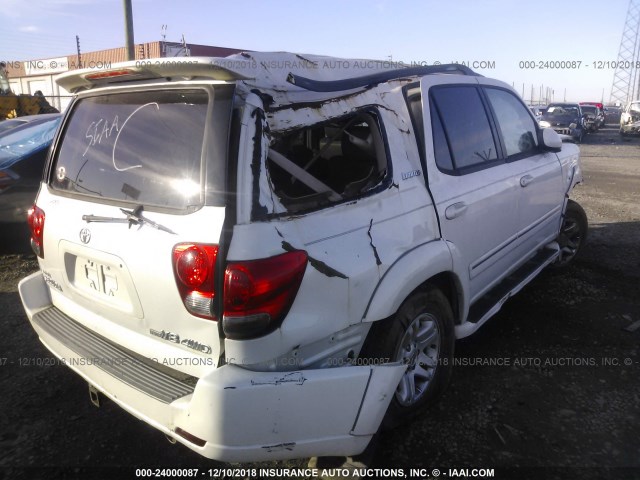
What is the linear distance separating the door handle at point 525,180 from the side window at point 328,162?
5.13 feet

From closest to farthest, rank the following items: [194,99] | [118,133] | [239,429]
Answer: [239,429] < [194,99] < [118,133]

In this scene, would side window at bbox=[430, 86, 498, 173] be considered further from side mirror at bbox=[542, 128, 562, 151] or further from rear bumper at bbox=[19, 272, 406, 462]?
rear bumper at bbox=[19, 272, 406, 462]

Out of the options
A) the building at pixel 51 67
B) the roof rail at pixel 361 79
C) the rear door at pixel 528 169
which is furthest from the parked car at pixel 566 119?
the roof rail at pixel 361 79

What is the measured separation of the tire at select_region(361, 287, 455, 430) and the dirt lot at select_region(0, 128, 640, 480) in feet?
0.59

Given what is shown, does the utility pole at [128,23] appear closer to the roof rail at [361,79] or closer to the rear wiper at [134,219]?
the roof rail at [361,79]

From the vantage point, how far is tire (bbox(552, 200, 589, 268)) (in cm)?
511

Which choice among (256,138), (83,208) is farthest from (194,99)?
(83,208)

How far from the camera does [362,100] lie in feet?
7.65

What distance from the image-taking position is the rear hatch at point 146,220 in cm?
184

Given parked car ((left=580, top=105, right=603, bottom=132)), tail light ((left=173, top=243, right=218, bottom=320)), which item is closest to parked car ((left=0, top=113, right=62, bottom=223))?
tail light ((left=173, top=243, right=218, bottom=320))

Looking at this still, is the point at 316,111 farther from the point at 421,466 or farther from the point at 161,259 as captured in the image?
the point at 421,466

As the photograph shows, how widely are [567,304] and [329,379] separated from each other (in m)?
3.22

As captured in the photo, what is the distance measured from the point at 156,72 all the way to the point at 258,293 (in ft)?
3.44

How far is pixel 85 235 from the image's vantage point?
2.24m
